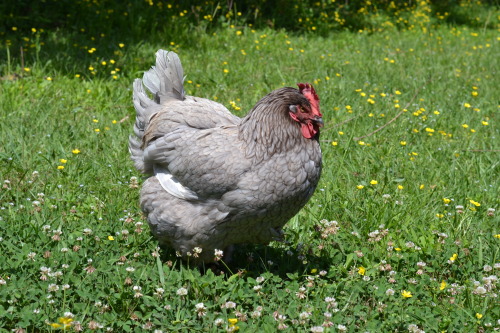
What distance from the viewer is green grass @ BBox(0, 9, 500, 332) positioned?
3.27 m

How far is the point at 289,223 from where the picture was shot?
436 centimetres

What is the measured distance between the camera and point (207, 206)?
11.3 ft

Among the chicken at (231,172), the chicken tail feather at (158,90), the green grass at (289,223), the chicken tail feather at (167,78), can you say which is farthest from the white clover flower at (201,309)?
the chicken tail feather at (167,78)

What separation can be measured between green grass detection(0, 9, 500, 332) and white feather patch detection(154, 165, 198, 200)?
0.42 m

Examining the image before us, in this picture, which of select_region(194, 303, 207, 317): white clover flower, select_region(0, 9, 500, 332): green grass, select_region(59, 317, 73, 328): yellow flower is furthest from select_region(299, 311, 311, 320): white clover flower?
select_region(59, 317, 73, 328): yellow flower

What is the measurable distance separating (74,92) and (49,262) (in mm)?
3393

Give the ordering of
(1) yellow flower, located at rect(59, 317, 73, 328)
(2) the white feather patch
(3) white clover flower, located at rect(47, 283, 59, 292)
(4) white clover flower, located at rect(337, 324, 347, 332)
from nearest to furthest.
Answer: (1) yellow flower, located at rect(59, 317, 73, 328) < (4) white clover flower, located at rect(337, 324, 347, 332) < (3) white clover flower, located at rect(47, 283, 59, 292) < (2) the white feather patch

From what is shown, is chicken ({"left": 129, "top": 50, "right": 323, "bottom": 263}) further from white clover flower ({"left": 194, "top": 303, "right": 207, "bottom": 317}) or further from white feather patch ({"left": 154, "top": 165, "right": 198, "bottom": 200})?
white clover flower ({"left": 194, "top": 303, "right": 207, "bottom": 317})

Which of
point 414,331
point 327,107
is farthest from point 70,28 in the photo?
point 414,331

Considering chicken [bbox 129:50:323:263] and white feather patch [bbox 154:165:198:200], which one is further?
white feather patch [bbox 154:165:198:200]

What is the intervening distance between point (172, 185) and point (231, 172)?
0.47 meters

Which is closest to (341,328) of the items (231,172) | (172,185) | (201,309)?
(201,309)

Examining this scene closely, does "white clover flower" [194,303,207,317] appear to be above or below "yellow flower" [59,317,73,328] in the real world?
below

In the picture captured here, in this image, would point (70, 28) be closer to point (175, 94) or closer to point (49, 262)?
point (175, 94)
